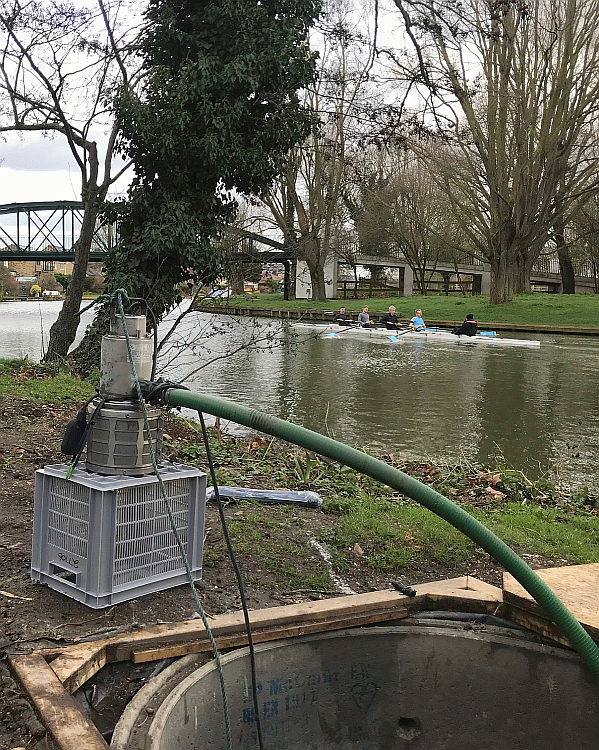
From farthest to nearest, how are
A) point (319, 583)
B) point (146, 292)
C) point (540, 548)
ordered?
point (146, 292) → point (540, 548) → point (319, 583)

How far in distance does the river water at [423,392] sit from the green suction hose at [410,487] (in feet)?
20.5

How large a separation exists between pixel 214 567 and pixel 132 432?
1.12m

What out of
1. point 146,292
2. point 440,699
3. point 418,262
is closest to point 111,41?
point 146,292

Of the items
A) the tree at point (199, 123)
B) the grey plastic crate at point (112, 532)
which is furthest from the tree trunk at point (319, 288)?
the grey plastic crate at point (112, 532)

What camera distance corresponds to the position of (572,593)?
368 centimetres

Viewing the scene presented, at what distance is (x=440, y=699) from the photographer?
372cm

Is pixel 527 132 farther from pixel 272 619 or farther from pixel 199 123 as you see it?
pixel 272 619

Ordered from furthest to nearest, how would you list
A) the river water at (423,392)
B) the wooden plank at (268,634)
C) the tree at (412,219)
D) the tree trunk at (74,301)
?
the tree at (412,219) < the tree trunk at (74,301) < the river water at (423,392) < the wooden plank at (268,634)

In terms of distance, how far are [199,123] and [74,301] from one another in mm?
5970

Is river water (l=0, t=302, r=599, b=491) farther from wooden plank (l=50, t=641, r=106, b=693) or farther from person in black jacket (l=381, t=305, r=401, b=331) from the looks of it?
wooden plank (l=50, t=641, r=106, b=693)

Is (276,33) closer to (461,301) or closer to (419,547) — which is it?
(419,547)

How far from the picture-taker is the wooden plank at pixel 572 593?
3.40m

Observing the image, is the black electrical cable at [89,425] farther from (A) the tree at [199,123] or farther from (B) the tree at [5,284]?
(B) the tree at [5,284]

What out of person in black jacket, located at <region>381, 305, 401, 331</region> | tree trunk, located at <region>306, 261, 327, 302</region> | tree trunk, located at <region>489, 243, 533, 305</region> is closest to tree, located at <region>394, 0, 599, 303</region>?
tree trunk, located at <region>489, 243, 533, 305</region>
